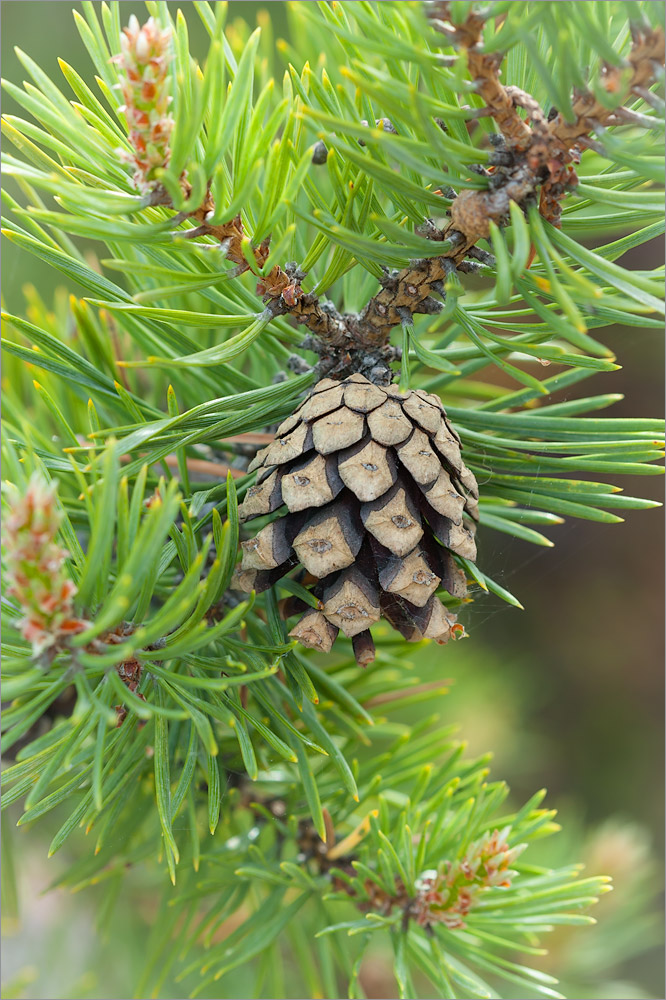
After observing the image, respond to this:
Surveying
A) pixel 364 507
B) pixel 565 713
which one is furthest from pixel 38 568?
pixel 565 713

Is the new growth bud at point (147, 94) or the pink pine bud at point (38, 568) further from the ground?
the new growth bud at point (147, 94)

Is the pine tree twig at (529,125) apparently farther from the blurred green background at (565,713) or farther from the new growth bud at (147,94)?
the blurred green background at (565,713)

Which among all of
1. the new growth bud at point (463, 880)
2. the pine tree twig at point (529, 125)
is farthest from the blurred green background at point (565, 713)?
the pine tree twig at point (529, 125)

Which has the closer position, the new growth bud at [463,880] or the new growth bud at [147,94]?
the new growth bud at [147,94]

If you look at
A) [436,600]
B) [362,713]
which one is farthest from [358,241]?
[362,713]

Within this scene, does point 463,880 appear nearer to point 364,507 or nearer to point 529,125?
point 364,507

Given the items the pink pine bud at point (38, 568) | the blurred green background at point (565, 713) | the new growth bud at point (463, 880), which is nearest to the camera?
the pink pine bud at point (38, 568)

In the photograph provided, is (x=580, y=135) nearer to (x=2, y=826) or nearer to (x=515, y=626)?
(x=2, y=826)
